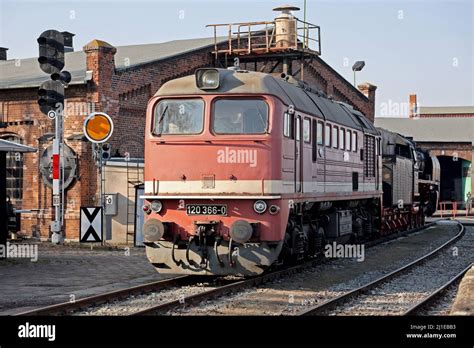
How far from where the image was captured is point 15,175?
26266 millimetres

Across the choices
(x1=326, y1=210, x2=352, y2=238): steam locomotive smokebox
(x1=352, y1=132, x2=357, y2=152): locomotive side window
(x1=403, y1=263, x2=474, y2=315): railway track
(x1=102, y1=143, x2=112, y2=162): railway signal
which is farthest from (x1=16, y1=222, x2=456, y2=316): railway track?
(x1=102, y1=143, x2=112, y2=162): railway signal

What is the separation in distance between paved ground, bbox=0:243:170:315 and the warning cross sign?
657 mm

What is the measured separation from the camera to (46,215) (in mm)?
25016

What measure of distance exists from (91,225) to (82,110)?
8.68 meters

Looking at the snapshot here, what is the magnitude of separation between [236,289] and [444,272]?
560 cm

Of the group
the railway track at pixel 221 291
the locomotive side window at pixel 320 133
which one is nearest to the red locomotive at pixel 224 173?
the railway track at pixel 221 291

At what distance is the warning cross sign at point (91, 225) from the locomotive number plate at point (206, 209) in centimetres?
350

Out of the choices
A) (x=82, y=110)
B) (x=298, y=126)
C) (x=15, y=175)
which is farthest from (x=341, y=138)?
(x=15, y=175)

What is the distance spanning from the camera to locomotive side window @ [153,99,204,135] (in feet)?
44.4

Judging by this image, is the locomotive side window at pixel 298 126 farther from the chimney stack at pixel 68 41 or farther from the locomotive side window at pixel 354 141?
the chimney stack at pixel 68 41

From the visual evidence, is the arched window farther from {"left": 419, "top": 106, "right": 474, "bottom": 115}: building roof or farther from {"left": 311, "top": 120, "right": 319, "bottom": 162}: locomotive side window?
{"left": 419, "top": 106, "right": 474, "bottom": 115}: building roof

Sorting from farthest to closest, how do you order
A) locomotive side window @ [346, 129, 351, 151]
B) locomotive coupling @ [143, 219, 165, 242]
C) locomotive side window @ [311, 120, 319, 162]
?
locomotive side window @ [346, 129, 351, 151] → locomotive side window @ [311, 120, 319, 162] → locomotive coupling @ [143, 219, 165, 242]

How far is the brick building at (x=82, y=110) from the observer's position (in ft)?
79.0
